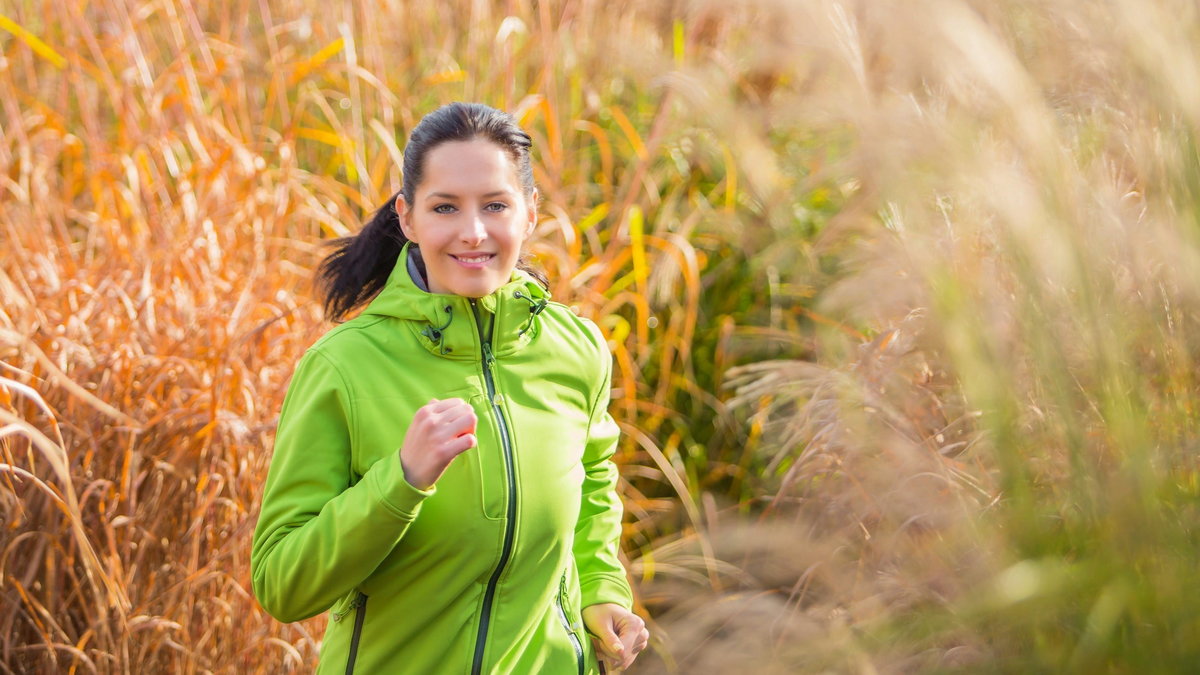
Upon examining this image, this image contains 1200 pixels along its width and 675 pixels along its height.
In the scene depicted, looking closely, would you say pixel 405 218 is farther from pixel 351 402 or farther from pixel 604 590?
pixel 604 590

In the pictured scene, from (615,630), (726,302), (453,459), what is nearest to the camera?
(453,459)

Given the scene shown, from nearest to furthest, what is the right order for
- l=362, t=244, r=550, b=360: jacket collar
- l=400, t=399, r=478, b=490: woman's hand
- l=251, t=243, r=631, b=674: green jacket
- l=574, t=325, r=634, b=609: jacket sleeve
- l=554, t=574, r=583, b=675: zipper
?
l=400, t=399, r=478, b=490: woman's hand → l=251, t=243, r=631, b=674: green jacket → l=362, t=244, r=550, b=360: jacket collar → l=554, t=574, r=583, b=675: zipper → l=574, t=325, r=634, b=609: jacket sleeve

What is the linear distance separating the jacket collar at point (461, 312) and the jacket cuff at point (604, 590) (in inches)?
16.9

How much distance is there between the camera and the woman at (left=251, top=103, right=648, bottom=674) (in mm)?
1646

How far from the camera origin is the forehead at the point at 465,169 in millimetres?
1734

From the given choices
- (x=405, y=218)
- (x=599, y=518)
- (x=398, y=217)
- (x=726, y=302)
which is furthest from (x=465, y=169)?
(x=726, y=302)

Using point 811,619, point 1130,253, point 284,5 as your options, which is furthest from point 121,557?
point 284,5

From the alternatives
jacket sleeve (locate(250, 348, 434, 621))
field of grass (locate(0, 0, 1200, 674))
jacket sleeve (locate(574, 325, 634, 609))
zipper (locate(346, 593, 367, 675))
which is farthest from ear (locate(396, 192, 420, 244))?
field of grass (locate(0, 0, 1200, 674))

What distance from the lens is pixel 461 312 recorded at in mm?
1762

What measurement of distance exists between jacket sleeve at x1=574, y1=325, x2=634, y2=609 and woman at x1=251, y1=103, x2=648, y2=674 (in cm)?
11

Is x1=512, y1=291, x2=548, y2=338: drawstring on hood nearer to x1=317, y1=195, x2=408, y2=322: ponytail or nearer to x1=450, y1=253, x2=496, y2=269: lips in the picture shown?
x1=450, y1=253, x2=496, y2=269: lips

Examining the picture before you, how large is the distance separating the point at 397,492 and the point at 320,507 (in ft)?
0.61

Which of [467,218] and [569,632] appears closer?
[467,218]

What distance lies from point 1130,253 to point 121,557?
220 centimetres
